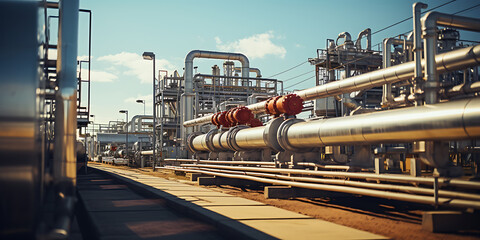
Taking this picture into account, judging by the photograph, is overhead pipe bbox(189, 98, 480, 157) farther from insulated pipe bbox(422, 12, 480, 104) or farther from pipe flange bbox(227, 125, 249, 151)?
pipe flange bbox(227, 125, 249, 151)

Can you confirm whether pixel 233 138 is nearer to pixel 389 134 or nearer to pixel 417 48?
pixel 417 48

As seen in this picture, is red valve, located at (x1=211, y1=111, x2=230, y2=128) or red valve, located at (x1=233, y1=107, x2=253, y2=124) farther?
red valve, located at (x1=211, y1=111, x2=230, y2=128)

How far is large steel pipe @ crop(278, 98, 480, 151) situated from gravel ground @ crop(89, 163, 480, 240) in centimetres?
148

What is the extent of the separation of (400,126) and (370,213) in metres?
1.96

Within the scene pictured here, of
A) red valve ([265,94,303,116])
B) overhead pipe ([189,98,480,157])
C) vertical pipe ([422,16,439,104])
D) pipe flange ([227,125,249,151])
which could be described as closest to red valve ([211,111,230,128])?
pipe flange ([227,125,249,151])

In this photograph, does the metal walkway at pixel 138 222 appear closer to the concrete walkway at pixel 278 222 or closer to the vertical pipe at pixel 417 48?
the concrete walkway at pixel 278 222

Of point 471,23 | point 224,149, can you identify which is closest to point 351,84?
point 471,23

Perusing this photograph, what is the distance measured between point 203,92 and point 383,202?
26.0 m

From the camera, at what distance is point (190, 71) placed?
33375 millimetres

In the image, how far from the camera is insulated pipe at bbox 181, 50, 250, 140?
1223 inches

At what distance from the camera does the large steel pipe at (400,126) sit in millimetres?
6812

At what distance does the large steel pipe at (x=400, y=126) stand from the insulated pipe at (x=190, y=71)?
1890 centimetres

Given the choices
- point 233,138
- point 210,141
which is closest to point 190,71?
point 210,141

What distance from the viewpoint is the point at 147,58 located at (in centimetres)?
3083
